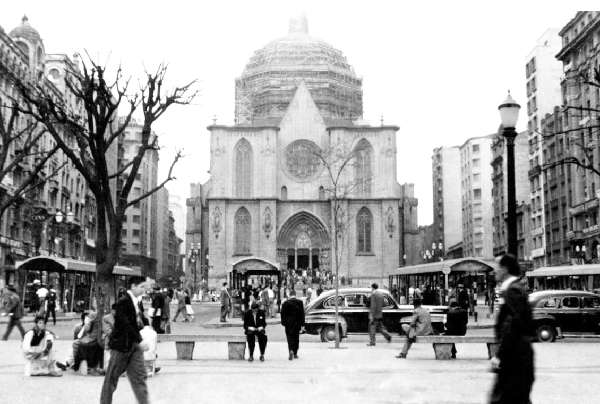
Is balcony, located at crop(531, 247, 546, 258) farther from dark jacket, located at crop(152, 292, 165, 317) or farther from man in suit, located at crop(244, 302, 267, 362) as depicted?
man in suit, located at crop(244, 302, 267, 362)

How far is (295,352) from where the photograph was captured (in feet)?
56.1

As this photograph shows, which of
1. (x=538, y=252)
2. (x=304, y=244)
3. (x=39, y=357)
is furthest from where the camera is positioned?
(x=304, y=244)


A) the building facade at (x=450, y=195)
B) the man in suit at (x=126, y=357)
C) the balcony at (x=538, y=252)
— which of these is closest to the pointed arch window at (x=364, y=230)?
the balcony at (x=538, y=252)

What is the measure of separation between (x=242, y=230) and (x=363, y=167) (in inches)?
504

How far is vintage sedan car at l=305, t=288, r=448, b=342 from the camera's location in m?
22.5

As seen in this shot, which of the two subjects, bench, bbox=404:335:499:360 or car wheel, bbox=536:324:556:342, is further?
car wheel, bbox=536:324:556:342

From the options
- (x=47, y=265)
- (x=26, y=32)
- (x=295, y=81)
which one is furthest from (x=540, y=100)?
(x=47, y=265)

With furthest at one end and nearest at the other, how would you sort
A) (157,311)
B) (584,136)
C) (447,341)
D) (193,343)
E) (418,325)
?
1. (584,136)
2. (157,311)
3. (418,325)
4. (193,343)
5. (447,341)

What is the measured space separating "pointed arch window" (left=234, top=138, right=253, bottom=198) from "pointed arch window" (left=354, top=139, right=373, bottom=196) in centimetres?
997

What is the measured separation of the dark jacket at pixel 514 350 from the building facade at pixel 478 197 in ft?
295

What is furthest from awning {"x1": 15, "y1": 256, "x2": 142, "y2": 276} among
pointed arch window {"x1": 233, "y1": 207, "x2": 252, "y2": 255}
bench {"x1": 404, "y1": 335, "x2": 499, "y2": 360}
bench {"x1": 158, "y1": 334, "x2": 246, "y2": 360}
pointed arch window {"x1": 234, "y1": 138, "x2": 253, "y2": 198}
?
pointed arch window {"x1": 234, "y1": 138, "x2": 253, "y2": 198}

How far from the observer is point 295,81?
81.4 meters

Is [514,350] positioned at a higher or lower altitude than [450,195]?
lower

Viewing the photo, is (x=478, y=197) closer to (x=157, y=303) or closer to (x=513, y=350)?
(x=157, y=303)
